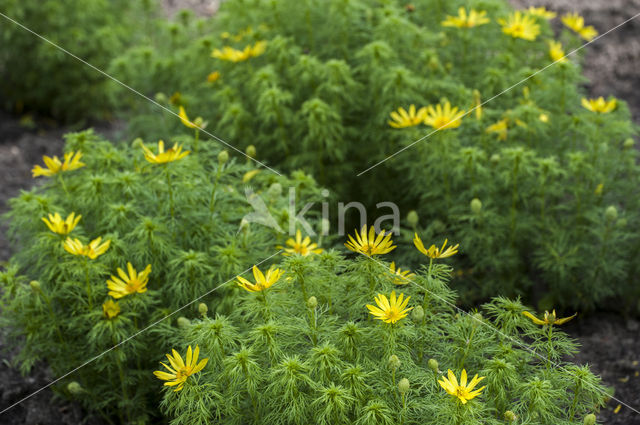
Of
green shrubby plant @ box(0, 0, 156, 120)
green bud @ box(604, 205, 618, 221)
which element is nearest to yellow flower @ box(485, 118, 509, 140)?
green bud @ box(604, 205, 618, 221)

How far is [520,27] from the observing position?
3715 mm

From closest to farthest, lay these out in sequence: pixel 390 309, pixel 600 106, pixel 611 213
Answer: pixel 390 309, pixel 611 213, pixel 600 106

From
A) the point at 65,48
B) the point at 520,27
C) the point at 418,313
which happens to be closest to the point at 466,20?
the point at 520,27

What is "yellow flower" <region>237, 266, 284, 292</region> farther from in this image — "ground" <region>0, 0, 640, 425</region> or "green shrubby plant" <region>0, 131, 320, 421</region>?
"ground" <region>0, 0, 640, 425</region>

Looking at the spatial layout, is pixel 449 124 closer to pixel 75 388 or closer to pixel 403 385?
pixel 403 385

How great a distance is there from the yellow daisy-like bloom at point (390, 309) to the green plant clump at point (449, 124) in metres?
1.17

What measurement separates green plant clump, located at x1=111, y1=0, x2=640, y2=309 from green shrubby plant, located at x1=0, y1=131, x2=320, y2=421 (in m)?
0.86

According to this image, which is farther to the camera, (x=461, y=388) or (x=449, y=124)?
(x=449, y=124)

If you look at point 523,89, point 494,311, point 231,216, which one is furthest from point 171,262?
point 523,89

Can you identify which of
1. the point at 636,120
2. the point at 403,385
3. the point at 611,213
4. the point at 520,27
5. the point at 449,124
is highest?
the point at 520,27

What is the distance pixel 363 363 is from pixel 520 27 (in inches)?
98.8

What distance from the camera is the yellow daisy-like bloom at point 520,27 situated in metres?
3.69

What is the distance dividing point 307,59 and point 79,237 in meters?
1.60

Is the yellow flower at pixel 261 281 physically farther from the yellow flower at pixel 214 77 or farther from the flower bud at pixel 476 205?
the yellow flower at pixel 214 77
